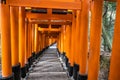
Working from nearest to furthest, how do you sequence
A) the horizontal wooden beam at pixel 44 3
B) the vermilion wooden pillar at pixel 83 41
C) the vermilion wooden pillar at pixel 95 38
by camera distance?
1. the vermilion wooden pillar at pixel 95 38
2. the horizontal wooden beam at pixel 44 3
3. the vermilion wooden pillar at pixel 83 41

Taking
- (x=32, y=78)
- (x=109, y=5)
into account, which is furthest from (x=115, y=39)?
(x=109, y=5)

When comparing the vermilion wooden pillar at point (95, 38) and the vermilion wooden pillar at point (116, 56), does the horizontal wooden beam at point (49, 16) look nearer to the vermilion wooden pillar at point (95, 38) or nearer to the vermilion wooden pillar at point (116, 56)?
the vermilion wooden pillar at point (95, 38)

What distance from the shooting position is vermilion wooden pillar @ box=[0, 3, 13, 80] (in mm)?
7551

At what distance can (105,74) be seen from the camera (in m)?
13.1

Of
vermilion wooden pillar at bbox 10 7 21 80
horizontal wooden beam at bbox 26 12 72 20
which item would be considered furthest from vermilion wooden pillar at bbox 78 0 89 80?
horizontal wooden beam at bbox 26 12 72 20

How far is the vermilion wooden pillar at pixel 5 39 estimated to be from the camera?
755cm

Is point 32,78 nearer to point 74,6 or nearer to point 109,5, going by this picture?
point 74,6

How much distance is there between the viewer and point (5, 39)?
304 inches

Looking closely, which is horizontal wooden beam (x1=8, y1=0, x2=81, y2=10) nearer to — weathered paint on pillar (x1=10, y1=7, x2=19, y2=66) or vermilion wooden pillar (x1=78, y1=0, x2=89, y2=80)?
vermilion wooden pillar (x1=78, y1=0, x2=89, y2=80)

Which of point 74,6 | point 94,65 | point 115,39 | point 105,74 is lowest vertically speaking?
point 105,74

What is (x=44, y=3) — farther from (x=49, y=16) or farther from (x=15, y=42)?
(x=49, y=16)

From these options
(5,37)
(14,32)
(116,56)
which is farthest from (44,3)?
(116,56)

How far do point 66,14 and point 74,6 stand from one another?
16.0ft

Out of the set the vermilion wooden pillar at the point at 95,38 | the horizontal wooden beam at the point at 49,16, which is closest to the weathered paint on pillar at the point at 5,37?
the vermilion wooden pillar at the point at 95,38
